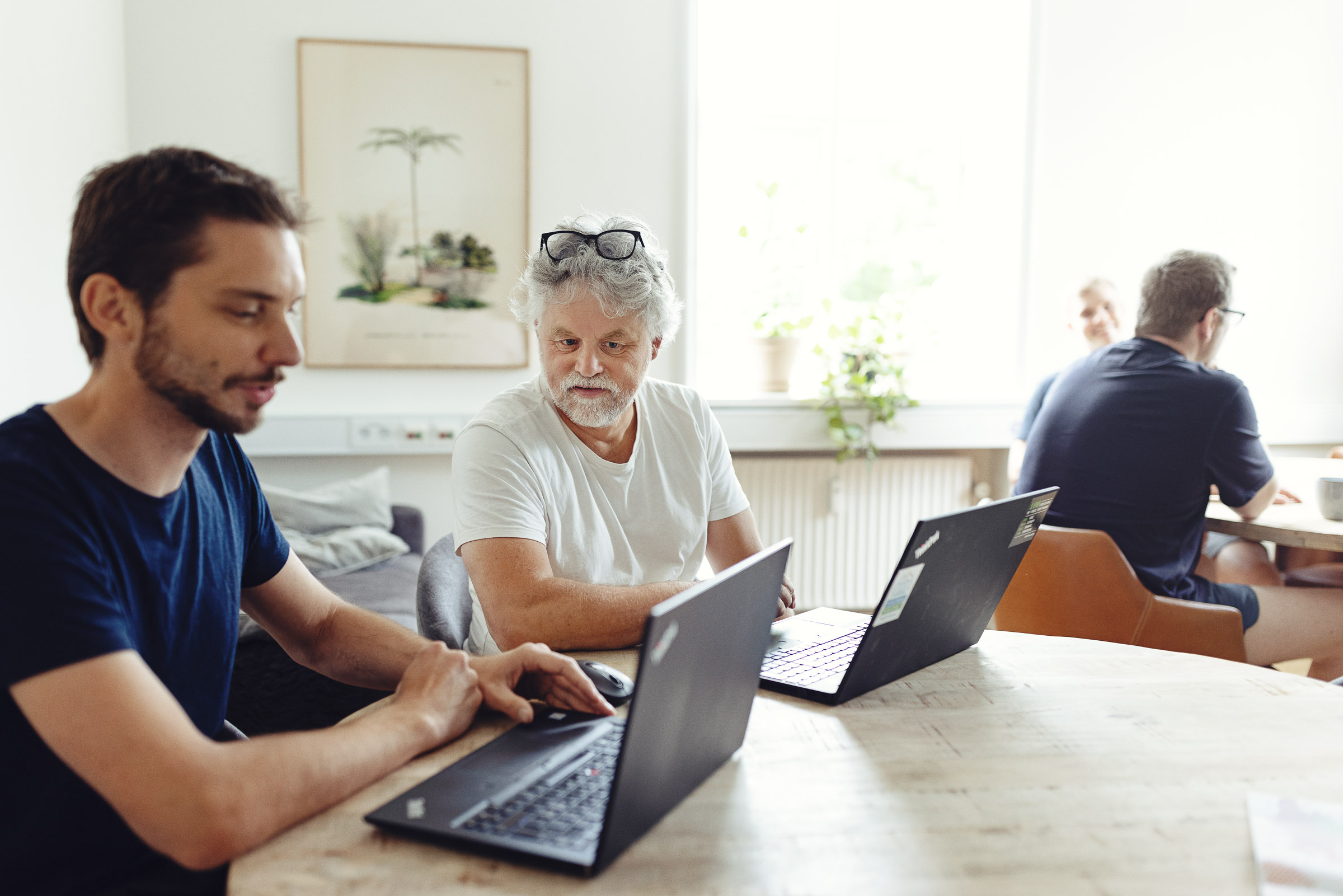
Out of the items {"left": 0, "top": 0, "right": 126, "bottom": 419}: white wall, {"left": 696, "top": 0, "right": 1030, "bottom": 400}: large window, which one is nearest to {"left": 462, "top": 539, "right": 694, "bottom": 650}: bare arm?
{"left": 0, "top": 0, "right": 126, "bottom": 419}: white wall

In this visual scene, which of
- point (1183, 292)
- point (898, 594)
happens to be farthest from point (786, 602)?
point (1183, 292)

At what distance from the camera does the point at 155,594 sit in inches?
Result: 38.9

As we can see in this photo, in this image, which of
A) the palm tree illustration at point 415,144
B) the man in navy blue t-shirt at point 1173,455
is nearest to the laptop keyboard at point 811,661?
the man in navy blue t-shirt at point 1173,455

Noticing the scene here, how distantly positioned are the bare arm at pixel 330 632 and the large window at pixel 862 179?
2.57m

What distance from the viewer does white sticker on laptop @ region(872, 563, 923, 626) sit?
104 cm

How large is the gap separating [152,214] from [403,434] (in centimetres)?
255

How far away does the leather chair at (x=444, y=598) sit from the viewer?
1457 mm

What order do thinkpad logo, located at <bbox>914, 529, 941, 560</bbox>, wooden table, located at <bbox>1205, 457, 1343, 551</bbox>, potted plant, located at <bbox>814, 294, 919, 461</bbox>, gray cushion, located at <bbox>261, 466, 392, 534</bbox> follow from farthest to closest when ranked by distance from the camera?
1. potted plant, located at <bbox>814, 294, 919, 461</bbox>
2. gray cushion, located at <bbox>261, 466, 392, 534</bbox>
3. wooden table, located at <bbox>1205, 457, 1343, 551</bbox>
4. thinkpad logo, located at <bbox>914, 529, 941, 560</bbox>

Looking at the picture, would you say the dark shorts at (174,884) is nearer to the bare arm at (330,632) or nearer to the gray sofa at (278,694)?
the bare arm at (330,632)

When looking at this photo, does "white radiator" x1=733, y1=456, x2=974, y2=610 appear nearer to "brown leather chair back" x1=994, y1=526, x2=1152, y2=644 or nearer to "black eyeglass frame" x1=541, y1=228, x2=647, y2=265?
"brown leather chair back" x1=994, y1=526, x2=1152, y2=644

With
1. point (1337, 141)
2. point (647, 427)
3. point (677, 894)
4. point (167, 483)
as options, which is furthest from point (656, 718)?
point (1337, 141)

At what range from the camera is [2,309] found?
7.50 ft

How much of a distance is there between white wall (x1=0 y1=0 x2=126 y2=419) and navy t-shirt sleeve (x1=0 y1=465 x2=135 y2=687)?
176 cm

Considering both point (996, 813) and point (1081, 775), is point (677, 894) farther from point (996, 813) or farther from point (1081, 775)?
point (1081, 775)
